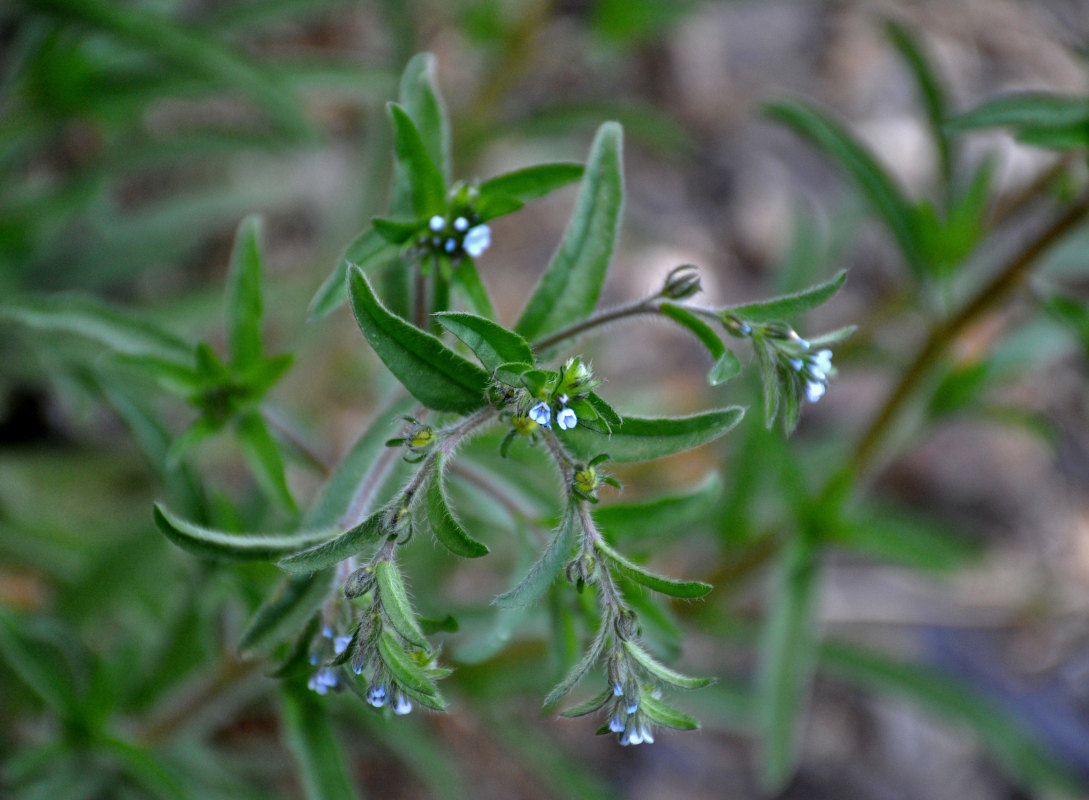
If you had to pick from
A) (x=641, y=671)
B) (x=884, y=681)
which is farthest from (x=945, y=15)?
(x=641, y=671)

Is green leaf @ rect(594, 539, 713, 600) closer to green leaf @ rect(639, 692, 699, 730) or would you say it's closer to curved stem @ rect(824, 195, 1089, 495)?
green leaf @ rect(639, 692, 699, 730)

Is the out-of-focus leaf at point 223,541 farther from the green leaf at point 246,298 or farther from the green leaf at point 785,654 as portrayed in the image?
the green leaf at point 785,654

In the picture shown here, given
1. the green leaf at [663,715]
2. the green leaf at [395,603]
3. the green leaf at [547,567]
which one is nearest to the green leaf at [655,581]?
the green leaf at [547,567]

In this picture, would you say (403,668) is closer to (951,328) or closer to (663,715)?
(663,715)

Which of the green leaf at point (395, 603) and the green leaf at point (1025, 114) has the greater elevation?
the green leaf at point (1025, 114)

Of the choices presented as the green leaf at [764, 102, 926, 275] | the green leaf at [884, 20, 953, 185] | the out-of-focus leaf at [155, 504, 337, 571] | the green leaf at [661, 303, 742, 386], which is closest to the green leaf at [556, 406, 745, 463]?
the green leaf at [661, 303, 742, 386]

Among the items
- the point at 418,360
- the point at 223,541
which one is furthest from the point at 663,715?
the point at 223,541
